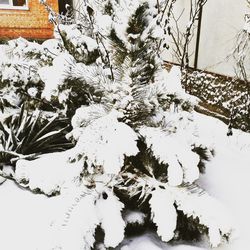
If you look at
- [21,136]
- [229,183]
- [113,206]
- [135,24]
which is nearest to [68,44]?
[21,136]

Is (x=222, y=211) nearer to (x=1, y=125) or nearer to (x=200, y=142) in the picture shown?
(x=200, y=142)

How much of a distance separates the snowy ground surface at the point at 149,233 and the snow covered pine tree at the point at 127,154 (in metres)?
0.13

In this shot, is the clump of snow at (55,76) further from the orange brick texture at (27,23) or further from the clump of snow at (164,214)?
the orange brick texture at (27,23)

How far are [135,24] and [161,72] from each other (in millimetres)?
538

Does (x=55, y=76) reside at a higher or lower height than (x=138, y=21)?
lower

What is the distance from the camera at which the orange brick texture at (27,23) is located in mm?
10555

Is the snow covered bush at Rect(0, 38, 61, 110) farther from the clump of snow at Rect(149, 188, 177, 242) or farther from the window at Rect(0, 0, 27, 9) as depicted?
the window at Rect(0, 0, 27, 9)

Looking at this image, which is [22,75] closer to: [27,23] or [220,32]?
[220,32]

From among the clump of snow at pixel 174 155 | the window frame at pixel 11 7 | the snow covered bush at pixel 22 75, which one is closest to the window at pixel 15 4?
the window frame at pixel 11 7

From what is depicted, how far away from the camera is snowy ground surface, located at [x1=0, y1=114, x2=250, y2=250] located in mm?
2215

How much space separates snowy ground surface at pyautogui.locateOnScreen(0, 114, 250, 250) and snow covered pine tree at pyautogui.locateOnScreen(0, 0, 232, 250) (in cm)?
13

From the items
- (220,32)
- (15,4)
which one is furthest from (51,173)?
(15,4)

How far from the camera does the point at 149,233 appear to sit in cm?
240

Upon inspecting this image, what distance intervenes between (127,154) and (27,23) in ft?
31.9
